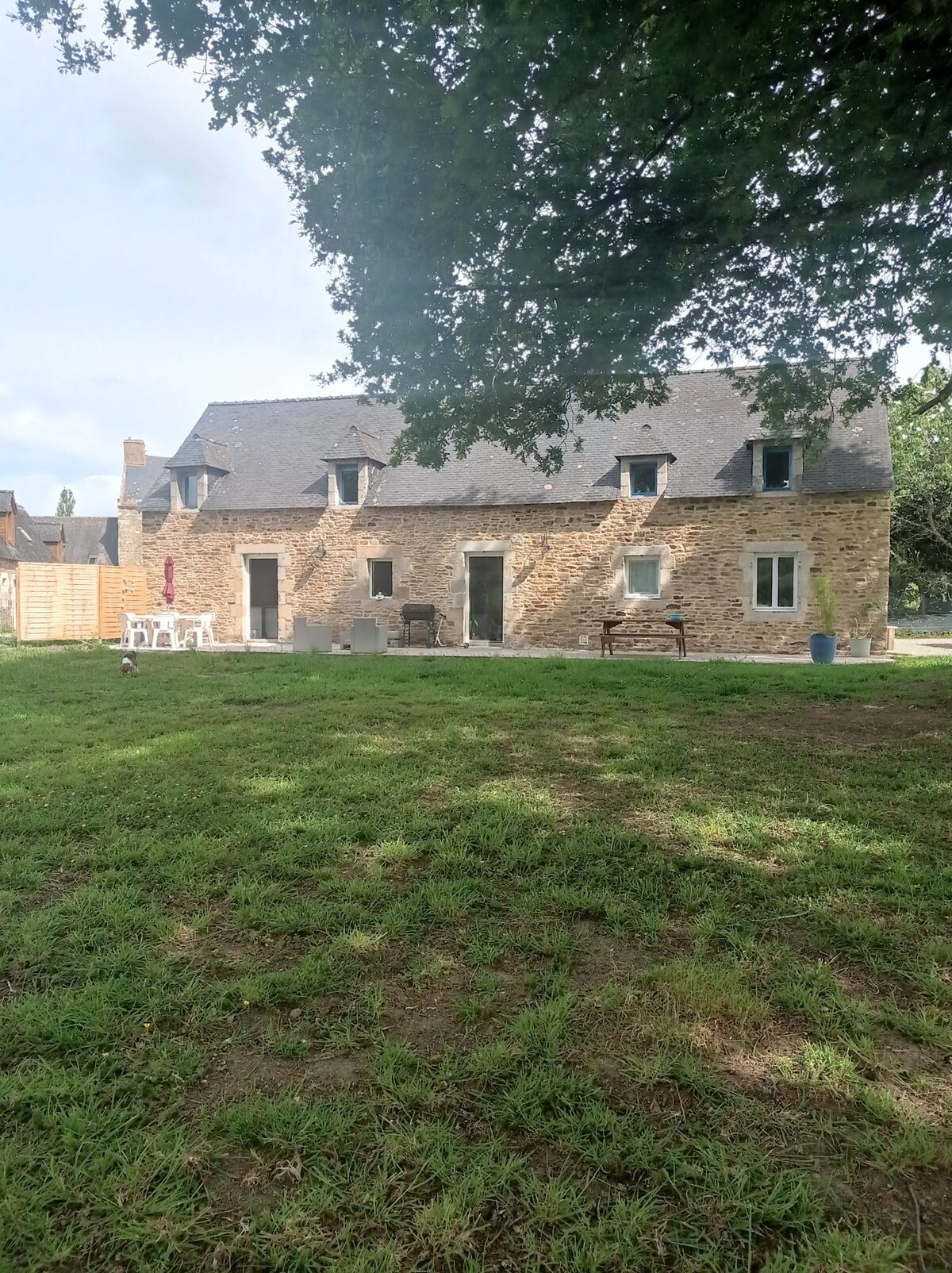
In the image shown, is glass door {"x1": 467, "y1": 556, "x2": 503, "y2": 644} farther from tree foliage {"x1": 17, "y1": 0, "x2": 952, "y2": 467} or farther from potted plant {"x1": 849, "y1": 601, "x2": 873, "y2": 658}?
tree foliage {"x1": 17, "y1": 0, "x2": 952, "y2": 467}

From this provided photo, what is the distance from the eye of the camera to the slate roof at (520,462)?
15852 millimetres

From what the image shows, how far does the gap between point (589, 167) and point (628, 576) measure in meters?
11.8

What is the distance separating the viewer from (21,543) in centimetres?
3231

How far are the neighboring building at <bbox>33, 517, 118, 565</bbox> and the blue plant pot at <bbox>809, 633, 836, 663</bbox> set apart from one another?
3720 centimetres

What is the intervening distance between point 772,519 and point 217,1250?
16042mm

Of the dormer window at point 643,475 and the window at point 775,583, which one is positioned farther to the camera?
the dormer window at point 643,475

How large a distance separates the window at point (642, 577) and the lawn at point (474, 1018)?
1190cm

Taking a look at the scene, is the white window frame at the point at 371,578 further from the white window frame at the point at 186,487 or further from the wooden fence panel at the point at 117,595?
the wooden fence panel at the point at 117,595

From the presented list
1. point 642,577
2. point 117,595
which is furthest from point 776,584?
point 117,595

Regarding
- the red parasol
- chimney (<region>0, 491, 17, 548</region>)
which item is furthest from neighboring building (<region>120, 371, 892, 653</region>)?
chimney (<region>0, 491, 17, 548</region>)

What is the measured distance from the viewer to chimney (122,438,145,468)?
25.1 meters

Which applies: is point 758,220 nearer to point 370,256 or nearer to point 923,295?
point 923,295

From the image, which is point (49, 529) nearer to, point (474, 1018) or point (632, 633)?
point (632, 633)

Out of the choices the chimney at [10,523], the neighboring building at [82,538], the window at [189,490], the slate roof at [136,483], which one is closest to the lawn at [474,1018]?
the window at [189,490]
